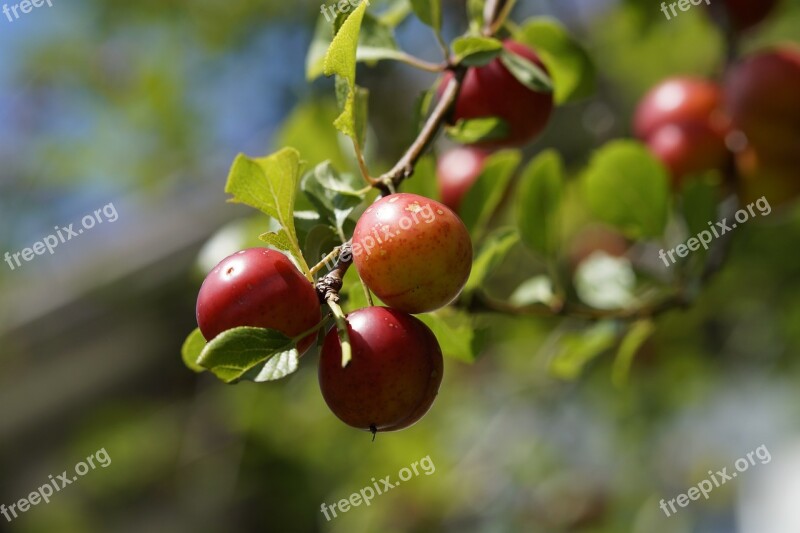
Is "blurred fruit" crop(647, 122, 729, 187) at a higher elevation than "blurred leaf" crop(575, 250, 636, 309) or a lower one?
higher

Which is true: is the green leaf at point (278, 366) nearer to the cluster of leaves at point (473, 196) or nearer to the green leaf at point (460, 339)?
the cluster of leaves at point (473, 196)

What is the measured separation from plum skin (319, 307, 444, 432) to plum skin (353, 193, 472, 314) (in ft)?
0.07

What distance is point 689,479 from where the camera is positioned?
2.88m

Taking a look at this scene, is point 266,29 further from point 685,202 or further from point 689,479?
point 689,479

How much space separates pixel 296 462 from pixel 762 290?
5.14ft

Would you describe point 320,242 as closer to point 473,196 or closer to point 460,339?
point 460,339

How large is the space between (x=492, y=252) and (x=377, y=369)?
13.6 inches

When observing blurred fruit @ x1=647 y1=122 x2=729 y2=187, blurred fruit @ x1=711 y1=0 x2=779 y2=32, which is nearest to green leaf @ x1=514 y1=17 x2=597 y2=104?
blurred fruit @ x1=647 y1=122 x2=729 y2=187

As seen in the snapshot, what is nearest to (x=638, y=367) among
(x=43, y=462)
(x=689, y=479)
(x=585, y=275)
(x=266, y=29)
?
(x=689, y=479)

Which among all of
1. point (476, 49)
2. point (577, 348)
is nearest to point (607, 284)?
point (577, 348)

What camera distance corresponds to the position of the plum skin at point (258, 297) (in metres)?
0.65

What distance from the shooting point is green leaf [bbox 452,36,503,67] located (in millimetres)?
837

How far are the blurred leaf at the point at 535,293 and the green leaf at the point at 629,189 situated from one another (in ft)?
0.45

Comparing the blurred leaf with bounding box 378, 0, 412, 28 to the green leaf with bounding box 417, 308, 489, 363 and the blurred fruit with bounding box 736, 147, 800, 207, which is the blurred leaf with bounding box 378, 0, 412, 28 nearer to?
the green leaf with bounding box 417, 308, 489, 363
